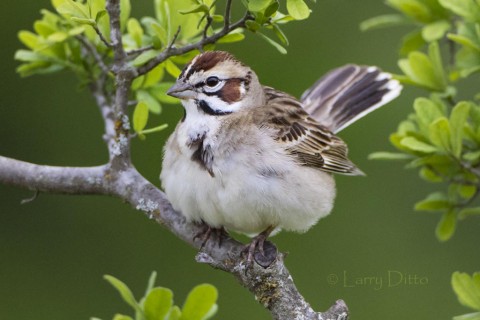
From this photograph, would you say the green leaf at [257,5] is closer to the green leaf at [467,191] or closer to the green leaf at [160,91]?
the green leaf at [160,91]

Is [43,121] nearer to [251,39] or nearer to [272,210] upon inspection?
[251,39]

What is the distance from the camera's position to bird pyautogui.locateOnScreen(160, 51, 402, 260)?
4.12 meters

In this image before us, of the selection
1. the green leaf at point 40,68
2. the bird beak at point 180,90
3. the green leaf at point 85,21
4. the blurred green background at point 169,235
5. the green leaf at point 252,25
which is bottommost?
the blurred green background at point 169,235


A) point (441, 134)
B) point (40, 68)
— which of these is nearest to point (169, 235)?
point (40, 68)

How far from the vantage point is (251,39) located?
283 inches

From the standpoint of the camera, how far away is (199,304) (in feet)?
10.3

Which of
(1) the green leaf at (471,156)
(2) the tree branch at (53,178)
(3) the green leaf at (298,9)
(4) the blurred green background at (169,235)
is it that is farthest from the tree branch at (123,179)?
(4) the blurred green background at (169,235)

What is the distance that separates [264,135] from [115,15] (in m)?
0.86

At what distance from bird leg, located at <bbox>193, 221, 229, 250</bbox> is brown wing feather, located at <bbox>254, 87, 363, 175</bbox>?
48cm

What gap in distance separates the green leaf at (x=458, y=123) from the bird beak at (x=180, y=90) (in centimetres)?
107

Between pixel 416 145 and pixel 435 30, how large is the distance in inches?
21.9

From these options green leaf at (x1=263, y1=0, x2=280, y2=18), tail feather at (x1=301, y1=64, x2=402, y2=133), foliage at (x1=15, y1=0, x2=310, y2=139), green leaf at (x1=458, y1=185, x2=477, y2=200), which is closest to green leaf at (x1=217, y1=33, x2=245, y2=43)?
foliage at (x1=15, y1=0, x2=310, y2=139)

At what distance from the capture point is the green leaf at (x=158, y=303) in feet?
10.2

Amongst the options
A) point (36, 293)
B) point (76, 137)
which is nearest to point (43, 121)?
point (76, 137)
